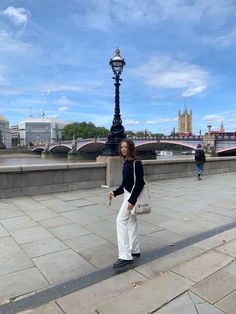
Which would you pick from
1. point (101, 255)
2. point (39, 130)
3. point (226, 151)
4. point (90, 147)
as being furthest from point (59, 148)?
point (101, 255)

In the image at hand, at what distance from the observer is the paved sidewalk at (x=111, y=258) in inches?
111

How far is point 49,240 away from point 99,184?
15.9 ft

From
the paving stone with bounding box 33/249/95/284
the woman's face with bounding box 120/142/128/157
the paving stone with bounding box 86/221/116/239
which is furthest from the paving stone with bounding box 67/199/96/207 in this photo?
the woman's face with bounding box 120/142/128/157

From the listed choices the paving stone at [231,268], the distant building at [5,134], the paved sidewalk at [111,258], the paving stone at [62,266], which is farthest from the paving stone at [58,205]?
the distant building at [5,134]

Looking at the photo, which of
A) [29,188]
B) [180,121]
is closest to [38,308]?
[29,188]

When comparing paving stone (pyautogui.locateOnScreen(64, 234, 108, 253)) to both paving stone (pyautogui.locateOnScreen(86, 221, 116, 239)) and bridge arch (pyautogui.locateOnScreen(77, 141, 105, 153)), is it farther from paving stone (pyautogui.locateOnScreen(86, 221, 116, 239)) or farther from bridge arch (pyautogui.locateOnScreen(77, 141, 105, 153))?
bridge arch (pyautogui.locateOnScreen(77, 141, 105, 153))

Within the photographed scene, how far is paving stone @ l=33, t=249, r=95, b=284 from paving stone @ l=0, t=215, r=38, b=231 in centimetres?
135

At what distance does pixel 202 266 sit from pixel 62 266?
5.17 ft

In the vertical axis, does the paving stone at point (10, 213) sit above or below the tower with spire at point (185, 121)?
below

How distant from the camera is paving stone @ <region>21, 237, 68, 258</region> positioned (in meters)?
4.00

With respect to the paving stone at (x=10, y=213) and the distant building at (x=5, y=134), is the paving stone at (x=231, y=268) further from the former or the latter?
the distant building at (x=5, y=134)

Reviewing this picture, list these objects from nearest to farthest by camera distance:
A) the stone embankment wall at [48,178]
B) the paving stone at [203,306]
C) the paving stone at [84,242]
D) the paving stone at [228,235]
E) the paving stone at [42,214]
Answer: the paving stone at [203,306] < the paving stone at [84,242] < the paving stone at [228,235] < the paving stone at [42,214] < the stone embankment wall at [48,178]

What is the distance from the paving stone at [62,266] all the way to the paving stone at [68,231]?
Result: 2.02 feet

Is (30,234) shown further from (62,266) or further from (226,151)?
(226,151)
